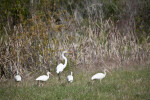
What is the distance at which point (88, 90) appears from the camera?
8008 mm

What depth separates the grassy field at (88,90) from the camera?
7250mm

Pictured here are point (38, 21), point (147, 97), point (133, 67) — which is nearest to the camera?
point (147, 97)

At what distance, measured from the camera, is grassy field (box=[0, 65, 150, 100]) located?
7250 mm

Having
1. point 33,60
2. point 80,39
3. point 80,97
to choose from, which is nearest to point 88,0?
point 80,39

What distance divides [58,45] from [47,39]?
77 cm

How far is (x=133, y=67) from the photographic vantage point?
1172cm

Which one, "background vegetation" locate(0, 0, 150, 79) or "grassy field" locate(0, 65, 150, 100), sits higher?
"background vegetation" locate(0, 0, 150, 79)

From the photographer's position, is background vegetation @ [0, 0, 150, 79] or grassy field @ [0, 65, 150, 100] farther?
background vegetation @ [0, 0, 150, 79]

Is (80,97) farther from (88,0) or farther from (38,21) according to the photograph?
(88,0)

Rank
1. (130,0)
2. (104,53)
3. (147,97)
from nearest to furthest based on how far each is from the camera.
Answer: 1. (147,97)
2. (104,53)
3. (130,0)

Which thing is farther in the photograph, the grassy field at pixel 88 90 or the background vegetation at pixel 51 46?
the background vegetation at pixel 51 46

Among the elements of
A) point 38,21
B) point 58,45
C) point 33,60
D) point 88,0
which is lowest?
point 33,60

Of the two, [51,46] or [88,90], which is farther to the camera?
[51,46]

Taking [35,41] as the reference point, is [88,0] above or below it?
above
